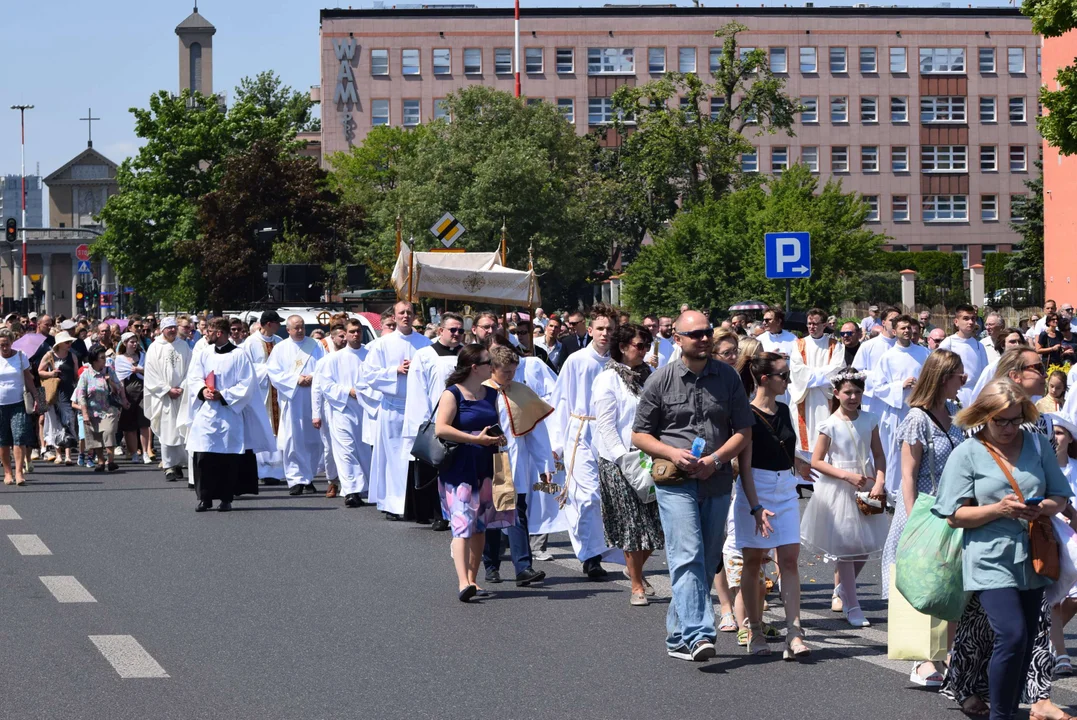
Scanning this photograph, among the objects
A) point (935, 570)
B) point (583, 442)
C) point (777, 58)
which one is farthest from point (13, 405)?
point (777, 58)

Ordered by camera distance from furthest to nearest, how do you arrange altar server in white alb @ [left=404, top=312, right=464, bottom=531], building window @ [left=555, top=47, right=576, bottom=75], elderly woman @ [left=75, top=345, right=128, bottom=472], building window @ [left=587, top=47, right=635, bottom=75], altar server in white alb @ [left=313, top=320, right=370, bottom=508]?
building window @ [left=587, top=47, right=635, bottom=75], building window @ [left=555, top=47, right=576, bottom=75], elderly woman @ [left=75, top=345, right=128, bottom=472], altar server in white alb @ [left=313, top=320, right=370, bottom=508], altar server in white alb @ [left=404, top=312, right=464, bottom=531]

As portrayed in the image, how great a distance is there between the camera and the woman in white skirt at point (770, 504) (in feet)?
27.8

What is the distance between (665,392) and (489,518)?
2.51 meters

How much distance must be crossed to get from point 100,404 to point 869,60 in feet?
266

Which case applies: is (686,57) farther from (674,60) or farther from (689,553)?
(689,553)

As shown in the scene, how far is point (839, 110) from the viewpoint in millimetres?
97375

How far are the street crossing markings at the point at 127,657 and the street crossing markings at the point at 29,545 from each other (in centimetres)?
401

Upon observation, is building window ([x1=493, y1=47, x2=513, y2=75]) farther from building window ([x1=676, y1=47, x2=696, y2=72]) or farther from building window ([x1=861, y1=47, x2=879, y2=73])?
building window ([x1=861, y1=47, x2=879, y2=73])

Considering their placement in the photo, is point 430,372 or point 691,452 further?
point 430,372

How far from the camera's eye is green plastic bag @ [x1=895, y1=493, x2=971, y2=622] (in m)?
6.80

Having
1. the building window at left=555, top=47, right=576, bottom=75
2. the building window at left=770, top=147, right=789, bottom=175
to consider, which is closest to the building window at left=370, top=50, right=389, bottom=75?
the building window at left=555, top=47, right=576, bottom=75

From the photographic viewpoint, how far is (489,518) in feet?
34.9

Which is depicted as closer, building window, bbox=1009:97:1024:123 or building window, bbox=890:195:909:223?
building window, bbox=1009:97:1024:123

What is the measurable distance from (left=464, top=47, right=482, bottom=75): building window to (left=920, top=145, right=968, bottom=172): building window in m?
26.0
